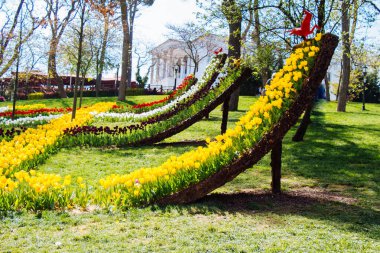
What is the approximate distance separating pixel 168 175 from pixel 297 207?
1706mm

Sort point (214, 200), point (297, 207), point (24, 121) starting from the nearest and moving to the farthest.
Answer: point (297, 207) < point (214, 200) < point (24, 121)

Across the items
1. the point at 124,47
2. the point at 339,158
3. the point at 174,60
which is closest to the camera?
the point at 339,158

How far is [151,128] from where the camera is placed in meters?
11.8

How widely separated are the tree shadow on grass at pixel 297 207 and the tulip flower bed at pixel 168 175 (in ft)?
1.28

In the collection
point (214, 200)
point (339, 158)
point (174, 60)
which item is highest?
point (174, 60)

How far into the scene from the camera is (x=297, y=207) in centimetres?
557

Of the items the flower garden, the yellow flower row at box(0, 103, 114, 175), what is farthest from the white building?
the flower garden

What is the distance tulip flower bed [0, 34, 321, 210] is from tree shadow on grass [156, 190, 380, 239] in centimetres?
39

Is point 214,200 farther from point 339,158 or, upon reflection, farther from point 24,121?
point 24,121

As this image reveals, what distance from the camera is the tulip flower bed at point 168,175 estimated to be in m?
5.40

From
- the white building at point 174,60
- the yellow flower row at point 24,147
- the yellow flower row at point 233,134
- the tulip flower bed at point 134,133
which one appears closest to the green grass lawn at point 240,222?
the yellow flower row at point 233,134

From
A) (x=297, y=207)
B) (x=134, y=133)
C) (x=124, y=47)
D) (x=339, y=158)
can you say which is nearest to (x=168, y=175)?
(x=297, y=207)

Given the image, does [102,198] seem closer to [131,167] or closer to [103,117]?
[131,167]

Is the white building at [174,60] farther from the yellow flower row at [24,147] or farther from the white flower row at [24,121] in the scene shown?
the yellow flower row at [24,147]
